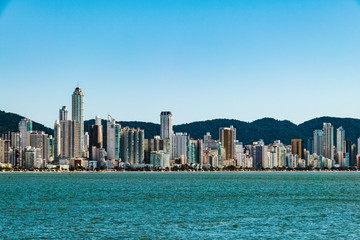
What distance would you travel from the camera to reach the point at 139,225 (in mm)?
47156

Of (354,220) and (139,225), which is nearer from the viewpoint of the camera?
(139,225)

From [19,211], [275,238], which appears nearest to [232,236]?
[275,238]

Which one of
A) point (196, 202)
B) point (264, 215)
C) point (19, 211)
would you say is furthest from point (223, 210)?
point (19, 211)

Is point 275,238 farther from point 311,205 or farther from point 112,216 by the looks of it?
point 311,205

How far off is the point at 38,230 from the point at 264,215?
71.0ft

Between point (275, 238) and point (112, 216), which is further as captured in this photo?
point (112, 216)

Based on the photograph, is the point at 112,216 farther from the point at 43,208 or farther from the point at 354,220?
the point at 354,220

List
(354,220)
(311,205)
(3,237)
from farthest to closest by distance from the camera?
1. (311,205)
2. (354,220)
3. (3,237)

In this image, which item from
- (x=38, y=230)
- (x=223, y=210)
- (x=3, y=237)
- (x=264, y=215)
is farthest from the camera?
Answer: (x=223, y=210)

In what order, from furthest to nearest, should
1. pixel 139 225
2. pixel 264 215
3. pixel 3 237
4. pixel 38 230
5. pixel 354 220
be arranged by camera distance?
pixel 264 215
pixel 354 220
pixel 139 225
pixel 38 230
pixel 3 237

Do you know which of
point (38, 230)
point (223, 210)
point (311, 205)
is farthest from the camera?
point (311, 205)

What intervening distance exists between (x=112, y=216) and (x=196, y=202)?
1881cm

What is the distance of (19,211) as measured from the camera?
5812 centimetres

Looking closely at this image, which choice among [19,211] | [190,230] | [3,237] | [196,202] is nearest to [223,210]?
[196,202]
